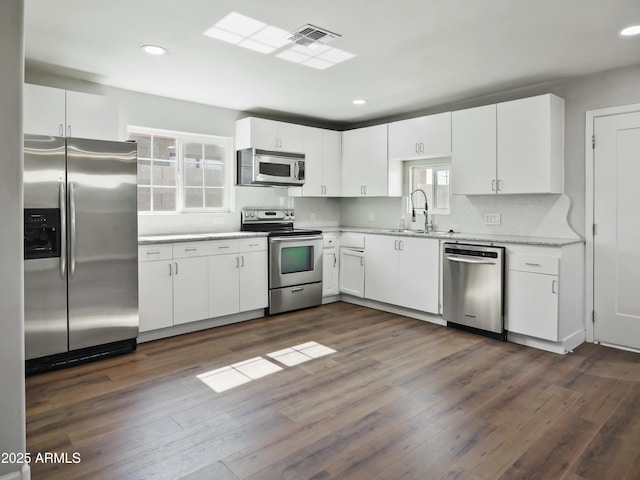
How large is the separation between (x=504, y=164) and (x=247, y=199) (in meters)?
2.91

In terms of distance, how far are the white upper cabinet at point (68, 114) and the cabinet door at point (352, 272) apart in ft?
9.76

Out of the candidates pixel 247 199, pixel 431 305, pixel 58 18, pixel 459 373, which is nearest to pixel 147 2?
pixel 58 18

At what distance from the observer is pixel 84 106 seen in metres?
3.62

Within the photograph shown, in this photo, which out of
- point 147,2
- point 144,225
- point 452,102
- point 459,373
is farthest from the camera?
point 452,102

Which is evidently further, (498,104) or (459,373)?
(498,104)

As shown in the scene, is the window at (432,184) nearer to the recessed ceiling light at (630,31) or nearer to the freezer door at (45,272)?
the recessed ceiling light at (630,31)

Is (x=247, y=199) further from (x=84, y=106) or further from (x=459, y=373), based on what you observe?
(x=459, y=373)

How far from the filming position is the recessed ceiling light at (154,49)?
3.12m

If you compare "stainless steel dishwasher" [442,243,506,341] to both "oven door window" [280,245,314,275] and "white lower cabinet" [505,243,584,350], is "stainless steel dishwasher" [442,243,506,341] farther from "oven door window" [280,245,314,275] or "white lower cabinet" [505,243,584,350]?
"oven door window" [280,245,314,275]

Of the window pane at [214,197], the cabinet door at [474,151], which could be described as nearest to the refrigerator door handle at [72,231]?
the window pane at [214,197]

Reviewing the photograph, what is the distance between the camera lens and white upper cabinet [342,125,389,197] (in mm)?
5273

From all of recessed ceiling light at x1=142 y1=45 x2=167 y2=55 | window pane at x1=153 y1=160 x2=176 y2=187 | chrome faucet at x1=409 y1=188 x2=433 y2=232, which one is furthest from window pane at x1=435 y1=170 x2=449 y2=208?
recessed ceiling light at x1=142 y1=45 x2=167 y2=55

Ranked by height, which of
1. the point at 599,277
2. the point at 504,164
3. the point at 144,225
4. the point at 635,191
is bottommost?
the point at 599,277

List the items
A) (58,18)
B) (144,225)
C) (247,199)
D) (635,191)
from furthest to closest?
(247,199) < (144,225) < (635,191) < (58,18)
